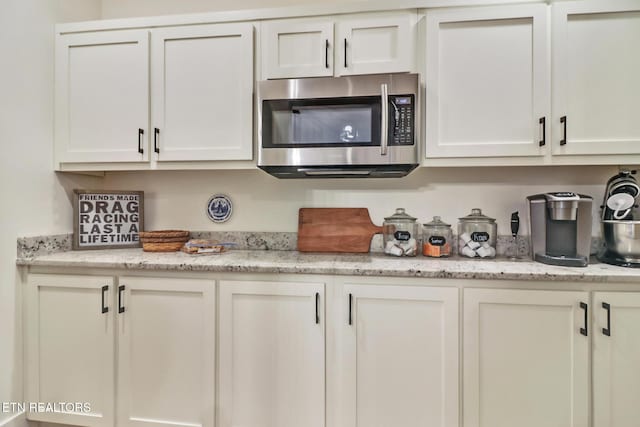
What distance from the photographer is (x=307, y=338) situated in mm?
1379

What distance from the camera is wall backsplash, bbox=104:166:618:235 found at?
175 cm

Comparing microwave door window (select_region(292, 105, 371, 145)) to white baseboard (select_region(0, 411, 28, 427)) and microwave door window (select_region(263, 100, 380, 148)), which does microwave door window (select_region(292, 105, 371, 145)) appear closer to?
microwave door window (select_region(263, 100, 380, 148))

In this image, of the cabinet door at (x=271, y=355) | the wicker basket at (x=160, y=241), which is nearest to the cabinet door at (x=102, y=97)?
the wicker basket at (x=160, y=241)

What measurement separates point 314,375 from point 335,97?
1.27 metres

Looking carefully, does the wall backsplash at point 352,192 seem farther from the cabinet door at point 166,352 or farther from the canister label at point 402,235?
the cabinet door at point 166,352

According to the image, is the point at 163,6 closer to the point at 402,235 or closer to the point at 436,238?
the point at 402,235

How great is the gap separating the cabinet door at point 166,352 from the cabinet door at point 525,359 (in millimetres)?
1137

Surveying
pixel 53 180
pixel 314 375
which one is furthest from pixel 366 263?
pixel 53 180

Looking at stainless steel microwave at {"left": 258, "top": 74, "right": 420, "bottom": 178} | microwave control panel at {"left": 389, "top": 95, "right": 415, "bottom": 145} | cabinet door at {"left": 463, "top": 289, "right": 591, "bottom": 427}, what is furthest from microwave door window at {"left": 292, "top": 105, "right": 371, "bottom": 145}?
cabinet door at {"left": 463, "top": 289, "right": 591, "bottom": 427}

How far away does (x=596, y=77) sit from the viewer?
1439 mm

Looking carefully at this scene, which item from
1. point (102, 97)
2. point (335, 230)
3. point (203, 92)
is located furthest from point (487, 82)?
point (102, 97)

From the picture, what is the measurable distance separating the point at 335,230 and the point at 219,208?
0.76 meters

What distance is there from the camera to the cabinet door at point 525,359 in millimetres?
1260

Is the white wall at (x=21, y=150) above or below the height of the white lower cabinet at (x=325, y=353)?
above
